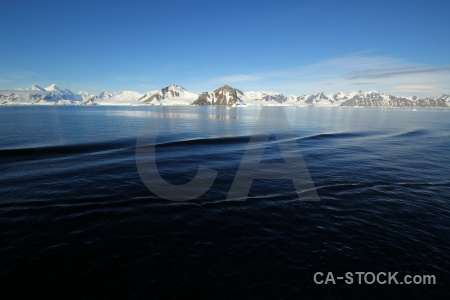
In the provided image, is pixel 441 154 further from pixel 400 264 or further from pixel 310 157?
pixel 400 264

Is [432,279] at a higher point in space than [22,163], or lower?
lower

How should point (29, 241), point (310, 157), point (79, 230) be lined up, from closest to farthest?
point (29, 241), point (79, 230), point (310, 157)

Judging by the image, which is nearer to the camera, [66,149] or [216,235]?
[216,235]

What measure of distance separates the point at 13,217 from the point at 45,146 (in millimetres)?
28755

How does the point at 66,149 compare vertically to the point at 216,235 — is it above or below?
above

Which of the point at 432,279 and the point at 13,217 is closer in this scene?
the point at 432,279

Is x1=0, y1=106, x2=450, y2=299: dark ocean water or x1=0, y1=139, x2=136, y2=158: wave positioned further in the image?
x1=0, y1=139, x2=136, y2=158: wave

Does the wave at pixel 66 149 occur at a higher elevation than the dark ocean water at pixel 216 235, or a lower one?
higher

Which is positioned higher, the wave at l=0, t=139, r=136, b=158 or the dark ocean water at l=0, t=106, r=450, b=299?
the wave at l=0, t=139, r=136, b=158

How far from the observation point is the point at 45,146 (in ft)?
129

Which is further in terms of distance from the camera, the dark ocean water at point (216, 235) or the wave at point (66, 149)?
the wave at point (66, 149)

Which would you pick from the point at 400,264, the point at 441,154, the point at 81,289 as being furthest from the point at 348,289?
the point at 441,154

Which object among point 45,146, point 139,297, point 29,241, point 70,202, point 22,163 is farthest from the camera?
point 45,146

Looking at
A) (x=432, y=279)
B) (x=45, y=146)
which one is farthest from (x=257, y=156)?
(x=45, y=146)
